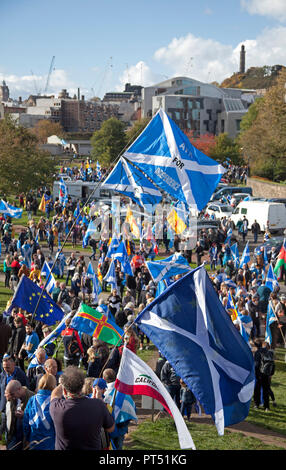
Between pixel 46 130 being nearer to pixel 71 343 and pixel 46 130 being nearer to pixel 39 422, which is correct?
pixel 71 343

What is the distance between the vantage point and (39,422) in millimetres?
6043

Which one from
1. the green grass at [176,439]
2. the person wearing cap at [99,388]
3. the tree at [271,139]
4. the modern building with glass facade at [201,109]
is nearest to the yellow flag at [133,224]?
the green grass at [176,439]

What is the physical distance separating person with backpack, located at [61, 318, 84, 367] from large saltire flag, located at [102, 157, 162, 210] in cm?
410

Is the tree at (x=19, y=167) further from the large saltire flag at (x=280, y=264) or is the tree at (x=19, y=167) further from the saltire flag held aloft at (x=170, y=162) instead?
the saltire flag held aloft at (x=170, y=162)

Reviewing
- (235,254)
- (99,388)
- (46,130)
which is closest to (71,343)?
(99,388)

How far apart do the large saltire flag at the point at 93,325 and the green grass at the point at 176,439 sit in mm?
→ 1648

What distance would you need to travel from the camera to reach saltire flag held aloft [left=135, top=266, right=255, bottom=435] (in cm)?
696

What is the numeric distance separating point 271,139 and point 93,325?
144 ft

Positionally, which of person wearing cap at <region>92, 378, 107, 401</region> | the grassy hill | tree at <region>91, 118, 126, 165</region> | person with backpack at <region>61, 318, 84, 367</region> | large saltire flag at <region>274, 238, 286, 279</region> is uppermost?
the grassy hill

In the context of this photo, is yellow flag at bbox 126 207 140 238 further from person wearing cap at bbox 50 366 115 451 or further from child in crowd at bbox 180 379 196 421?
person wearing cap at bbox 50 366 115 451

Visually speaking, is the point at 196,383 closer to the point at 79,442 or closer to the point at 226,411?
the point at 226,411

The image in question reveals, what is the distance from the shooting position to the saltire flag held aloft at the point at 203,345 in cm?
696

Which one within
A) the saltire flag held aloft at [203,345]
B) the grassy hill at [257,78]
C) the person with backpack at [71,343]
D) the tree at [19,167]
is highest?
the grassy hill at [257,78]

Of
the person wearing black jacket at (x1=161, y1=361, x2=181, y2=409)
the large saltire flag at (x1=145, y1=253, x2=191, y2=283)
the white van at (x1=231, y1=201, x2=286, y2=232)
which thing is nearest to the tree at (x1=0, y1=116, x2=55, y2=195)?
the white van at (x1=231, y1=201, x2=286, y2=232)
